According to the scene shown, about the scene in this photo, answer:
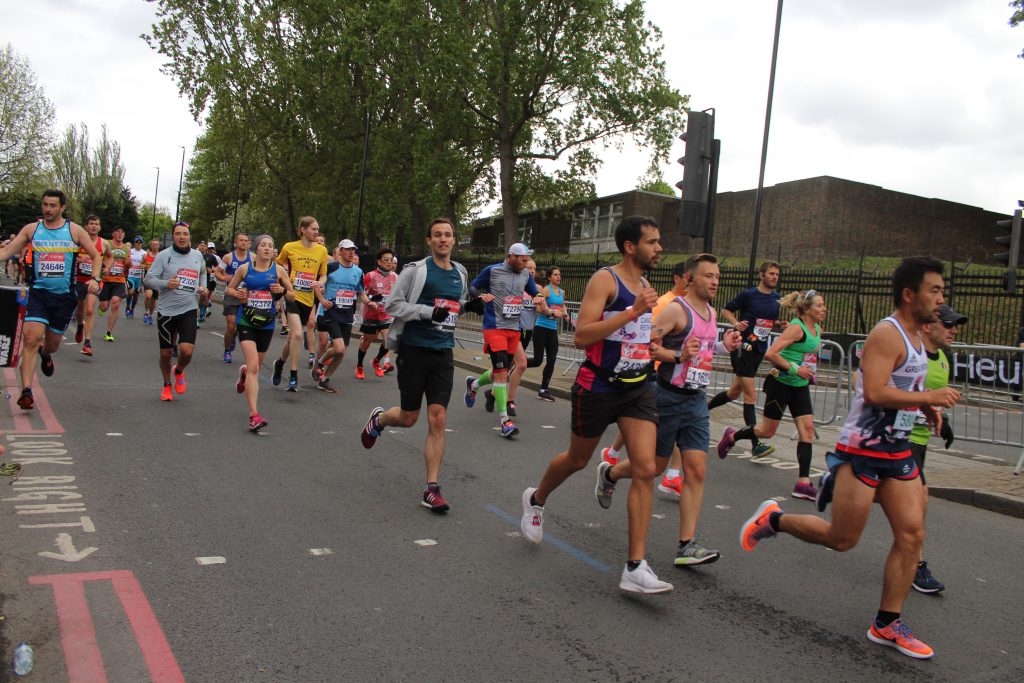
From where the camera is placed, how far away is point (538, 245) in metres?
57.2

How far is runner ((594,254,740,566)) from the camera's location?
16.6 feet

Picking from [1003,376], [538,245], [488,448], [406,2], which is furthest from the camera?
[538,245]

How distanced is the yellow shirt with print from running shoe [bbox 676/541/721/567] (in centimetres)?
713

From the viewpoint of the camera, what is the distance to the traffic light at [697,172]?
975cm

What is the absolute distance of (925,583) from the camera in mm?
4840

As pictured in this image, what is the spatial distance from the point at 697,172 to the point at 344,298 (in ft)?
Result: 16.6

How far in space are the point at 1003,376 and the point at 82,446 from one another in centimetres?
957

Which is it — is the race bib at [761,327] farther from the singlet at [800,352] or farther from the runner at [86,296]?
the runner at [86,296]

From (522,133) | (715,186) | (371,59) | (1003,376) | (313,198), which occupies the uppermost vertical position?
(371,59)

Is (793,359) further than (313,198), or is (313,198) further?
(313,198)

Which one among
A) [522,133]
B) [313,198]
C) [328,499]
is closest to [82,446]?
[328,499]

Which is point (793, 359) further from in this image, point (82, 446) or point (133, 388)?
point (133, 388)

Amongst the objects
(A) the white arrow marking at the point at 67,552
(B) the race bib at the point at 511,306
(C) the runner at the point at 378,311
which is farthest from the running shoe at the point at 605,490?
(C) the runner at the point at 378,311

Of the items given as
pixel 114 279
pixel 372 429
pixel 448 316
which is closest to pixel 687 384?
pixel 448 316
